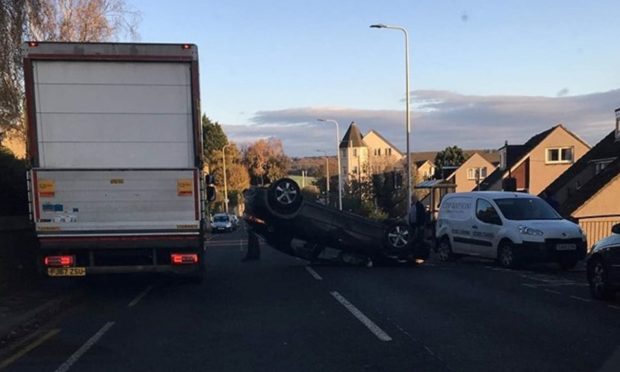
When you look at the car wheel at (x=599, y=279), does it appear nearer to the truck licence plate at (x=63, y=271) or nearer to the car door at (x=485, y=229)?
the car door at (x=485, y=229)

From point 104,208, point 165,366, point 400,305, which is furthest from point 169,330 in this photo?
point 400,305

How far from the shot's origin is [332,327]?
8.43 m

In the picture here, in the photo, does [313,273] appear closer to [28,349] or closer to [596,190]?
[28,349]

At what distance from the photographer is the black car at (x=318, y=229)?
14.9 meters

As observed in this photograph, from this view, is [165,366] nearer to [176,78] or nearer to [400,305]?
[400,305]

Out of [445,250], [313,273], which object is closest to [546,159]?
[445,250]

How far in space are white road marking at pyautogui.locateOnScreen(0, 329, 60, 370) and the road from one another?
0.01 metres

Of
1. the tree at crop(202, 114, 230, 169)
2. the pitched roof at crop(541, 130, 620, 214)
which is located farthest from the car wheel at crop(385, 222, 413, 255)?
the tree at crop(202, 114, 230, 169)

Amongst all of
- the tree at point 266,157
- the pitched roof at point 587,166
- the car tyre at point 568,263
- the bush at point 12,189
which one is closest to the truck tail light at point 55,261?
the bush at point 12,189

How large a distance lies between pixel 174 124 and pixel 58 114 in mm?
1854

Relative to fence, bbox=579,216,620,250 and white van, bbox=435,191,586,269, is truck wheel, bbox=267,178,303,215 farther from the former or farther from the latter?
fence, bbox=579,216,620,250

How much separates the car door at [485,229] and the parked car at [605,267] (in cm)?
535

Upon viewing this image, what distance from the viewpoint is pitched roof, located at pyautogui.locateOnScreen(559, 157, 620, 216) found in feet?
93.0

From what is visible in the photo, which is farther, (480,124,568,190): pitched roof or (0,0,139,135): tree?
(480,124,568,190): pitched roof
